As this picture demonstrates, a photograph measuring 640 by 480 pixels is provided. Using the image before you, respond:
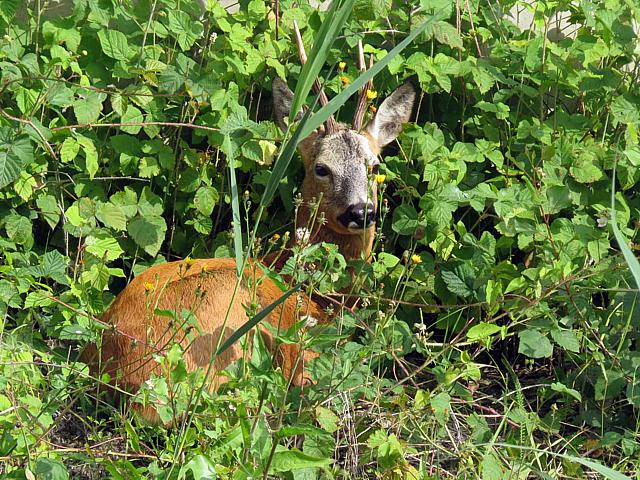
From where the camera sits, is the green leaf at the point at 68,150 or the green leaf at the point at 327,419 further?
the green leaf at the point at 68,150

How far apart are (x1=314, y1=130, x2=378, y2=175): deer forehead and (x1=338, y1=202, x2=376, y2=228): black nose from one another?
0.25 meters

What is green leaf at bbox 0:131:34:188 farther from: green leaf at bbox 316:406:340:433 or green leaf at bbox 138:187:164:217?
green leaf at bbox 316:406:340:433

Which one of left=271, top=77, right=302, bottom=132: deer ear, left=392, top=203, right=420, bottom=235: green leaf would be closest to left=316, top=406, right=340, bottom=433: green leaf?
left=392, top=203, right=420, bottom=235: green leaf

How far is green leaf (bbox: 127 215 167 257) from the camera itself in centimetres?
461

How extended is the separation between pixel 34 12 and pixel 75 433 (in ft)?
7.30

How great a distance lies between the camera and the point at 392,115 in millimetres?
5145

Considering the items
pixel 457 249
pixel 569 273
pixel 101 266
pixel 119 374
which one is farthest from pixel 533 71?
pixel 119 374

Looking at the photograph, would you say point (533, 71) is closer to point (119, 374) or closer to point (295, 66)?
point (295, 66)

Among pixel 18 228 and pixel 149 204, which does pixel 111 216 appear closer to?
pixel 149 204

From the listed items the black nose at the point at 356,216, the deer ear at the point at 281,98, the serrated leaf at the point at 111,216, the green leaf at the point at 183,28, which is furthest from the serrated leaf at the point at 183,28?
the black nose at the point at 356,216

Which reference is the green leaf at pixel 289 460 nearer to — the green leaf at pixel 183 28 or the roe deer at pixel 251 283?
the roe deer at pixel 251 283

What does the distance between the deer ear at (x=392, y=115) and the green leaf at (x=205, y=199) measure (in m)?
0.90

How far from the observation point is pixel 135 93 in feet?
14.4

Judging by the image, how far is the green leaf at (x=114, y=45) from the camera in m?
4.64
